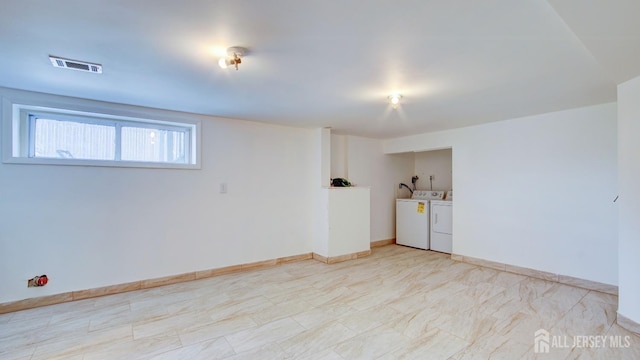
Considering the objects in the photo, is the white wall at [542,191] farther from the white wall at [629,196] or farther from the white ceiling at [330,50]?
the white wall at [629,196]

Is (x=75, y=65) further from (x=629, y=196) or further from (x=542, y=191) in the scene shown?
(x=542, y=191)

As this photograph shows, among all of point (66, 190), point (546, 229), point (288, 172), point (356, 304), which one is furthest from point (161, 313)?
point (546, 229)

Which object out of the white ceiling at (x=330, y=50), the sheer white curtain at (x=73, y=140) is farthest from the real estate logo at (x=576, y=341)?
the sheer white curtain at (x=73, y=140)

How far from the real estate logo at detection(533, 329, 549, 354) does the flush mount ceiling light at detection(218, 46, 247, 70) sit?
3065 mm

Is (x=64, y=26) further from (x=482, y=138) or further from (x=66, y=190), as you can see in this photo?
(x=482, y=138)

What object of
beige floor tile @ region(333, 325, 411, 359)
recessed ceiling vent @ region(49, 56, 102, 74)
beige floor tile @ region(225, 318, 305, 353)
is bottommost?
beige floor tile @ region(225, 318, 305, 353)

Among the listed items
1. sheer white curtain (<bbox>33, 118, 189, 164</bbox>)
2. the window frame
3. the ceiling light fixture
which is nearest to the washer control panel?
the ceiling light fixture

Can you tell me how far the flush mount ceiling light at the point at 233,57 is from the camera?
2008 mm

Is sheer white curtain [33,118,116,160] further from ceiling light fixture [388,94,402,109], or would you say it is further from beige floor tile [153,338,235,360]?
ceiling light fixture [388,94,402,109]

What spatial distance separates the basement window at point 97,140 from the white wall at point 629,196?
14.8 feet

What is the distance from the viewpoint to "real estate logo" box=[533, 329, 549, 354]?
2195 mm

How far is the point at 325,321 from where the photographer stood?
2674 millimetres

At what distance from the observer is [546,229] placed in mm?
3838

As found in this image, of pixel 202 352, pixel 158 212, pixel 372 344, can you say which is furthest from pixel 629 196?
pixel 158 212
